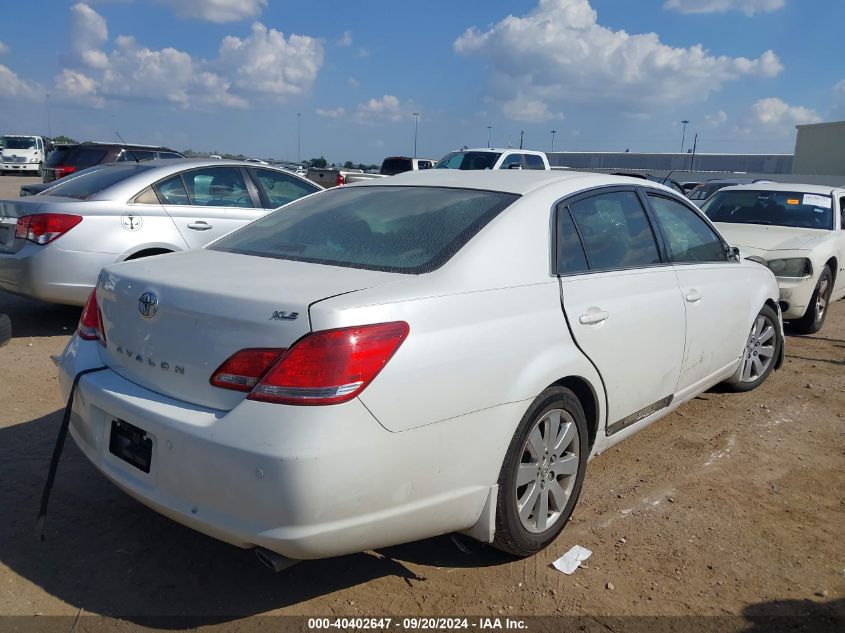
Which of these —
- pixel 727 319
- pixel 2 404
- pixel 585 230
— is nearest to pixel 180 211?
pixel 2 404

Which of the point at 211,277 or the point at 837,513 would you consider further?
the point at 837,513

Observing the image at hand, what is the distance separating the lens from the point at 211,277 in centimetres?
273

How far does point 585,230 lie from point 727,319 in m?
1.64

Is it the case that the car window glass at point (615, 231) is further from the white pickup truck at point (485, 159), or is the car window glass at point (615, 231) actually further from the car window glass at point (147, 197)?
the white pickup truck at point (485, 159)

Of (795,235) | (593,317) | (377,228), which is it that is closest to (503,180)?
(377,228)

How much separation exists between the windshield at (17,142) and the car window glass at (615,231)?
130 ft

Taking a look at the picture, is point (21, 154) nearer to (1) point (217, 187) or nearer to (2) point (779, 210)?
(1) point (217, 187)

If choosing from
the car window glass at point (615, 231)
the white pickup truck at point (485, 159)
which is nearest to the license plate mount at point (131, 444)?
the car window glass at point (615, 231)

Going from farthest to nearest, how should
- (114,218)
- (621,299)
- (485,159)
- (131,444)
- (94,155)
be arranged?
(485,159), (94,155), (114,218), (621,299), (131,444)

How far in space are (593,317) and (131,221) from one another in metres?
4.59

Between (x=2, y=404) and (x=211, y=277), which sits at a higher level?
(x=211, y=277)

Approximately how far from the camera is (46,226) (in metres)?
5.90

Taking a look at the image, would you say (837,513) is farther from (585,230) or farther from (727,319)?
(585,230)

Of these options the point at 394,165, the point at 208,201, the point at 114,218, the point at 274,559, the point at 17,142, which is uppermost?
the point at 17,142
